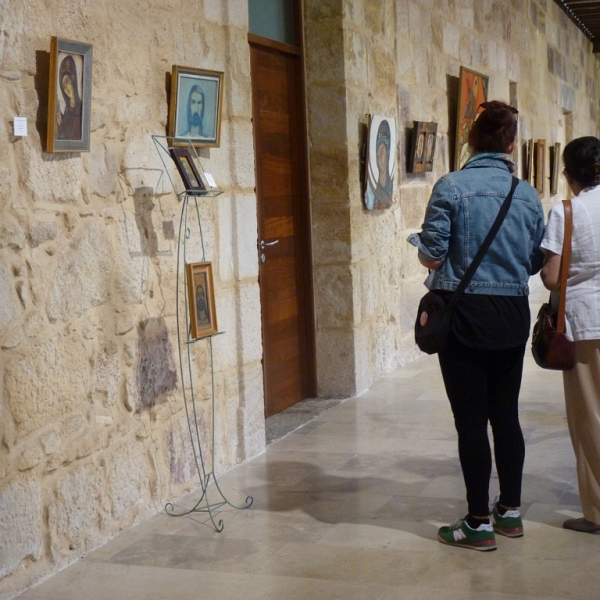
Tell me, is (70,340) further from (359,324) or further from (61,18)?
(359,324)

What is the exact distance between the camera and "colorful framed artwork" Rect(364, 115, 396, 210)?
629 centimetres

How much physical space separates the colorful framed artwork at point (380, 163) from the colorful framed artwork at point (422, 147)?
1.39 ft

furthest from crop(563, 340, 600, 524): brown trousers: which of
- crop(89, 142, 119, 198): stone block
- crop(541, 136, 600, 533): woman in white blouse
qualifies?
crop(89, 142, 119, 198): stone block

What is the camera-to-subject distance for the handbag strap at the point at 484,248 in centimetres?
318

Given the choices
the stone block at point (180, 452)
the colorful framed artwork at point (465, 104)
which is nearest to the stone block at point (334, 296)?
the stone block at point (180, 452)

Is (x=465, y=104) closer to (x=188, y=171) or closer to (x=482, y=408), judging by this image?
→ (x=188, y=171)

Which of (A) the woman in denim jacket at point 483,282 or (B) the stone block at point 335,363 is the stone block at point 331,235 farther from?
(A) the woman in denim jacket at point 483,282

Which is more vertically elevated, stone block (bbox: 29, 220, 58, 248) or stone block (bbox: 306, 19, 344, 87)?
stone block (bbox: 306, 19, 344, 87)

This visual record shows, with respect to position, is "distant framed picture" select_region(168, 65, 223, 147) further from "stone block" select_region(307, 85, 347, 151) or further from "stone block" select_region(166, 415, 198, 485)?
"stone block" select_region(307, 85, 347, 151)

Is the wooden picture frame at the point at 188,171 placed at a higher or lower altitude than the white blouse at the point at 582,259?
higher

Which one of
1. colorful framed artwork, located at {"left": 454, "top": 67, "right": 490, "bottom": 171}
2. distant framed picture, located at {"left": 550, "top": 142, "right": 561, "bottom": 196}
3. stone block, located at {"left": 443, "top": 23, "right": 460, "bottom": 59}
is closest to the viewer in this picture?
stone block, located at {"left": 443, "top": 23, "right": 460, "bottom": 59}

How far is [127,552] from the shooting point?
351 cm

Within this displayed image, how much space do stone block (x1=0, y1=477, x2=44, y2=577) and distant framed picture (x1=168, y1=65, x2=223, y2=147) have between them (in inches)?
60.2

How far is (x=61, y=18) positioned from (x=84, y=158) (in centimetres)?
48
